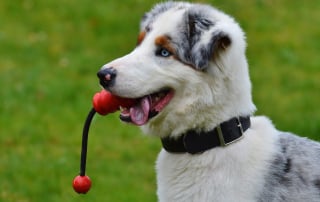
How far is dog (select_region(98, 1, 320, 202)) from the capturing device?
4445 millimetres

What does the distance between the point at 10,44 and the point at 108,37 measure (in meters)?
1.43

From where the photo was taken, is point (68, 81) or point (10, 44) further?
point (10, 44)

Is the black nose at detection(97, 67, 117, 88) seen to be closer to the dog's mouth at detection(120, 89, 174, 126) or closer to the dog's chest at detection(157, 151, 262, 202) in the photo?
the dog's mouth at detection(120, 89, 174, 126)

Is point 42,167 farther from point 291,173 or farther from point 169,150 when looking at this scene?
point 291,173

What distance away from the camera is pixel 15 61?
10680mm

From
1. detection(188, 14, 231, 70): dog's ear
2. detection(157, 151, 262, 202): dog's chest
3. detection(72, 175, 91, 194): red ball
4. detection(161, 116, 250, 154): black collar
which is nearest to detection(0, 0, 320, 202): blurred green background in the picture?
detection(72, 175, 91, 194): red ball

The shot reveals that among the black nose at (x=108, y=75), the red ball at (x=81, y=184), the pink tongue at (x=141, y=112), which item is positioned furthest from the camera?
the red ball at (x=81, y=184)

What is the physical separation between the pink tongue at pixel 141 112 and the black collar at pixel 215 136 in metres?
0.27

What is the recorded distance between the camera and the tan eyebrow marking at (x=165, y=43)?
4537mm

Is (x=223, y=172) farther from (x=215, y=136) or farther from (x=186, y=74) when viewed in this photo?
(x=186, y=74)

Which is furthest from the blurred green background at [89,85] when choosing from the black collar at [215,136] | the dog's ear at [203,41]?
the dog's ear at [203,41]

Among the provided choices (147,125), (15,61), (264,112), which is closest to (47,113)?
(15,61)

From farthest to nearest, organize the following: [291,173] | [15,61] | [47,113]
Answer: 1. [15,61]
2. [47,113]
3. [291,173]

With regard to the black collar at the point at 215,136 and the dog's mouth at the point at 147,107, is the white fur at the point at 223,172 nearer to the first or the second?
the black collar at the point at 215,136
